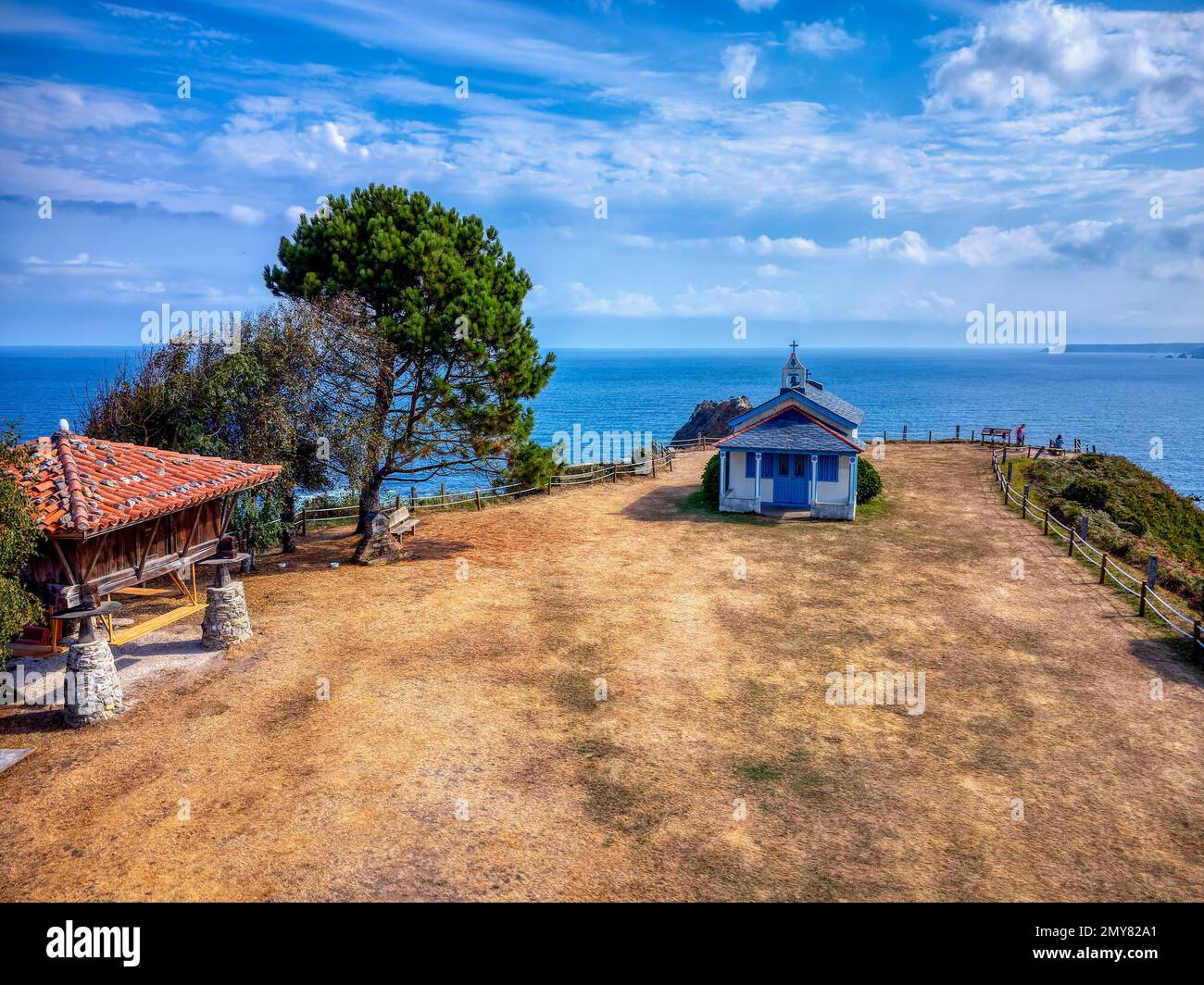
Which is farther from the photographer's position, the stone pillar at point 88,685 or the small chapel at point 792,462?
the small chapel at point 792,462

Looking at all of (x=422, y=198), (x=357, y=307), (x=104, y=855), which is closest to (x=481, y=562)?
(x=357, y=307)

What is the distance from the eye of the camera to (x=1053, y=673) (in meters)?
15.8

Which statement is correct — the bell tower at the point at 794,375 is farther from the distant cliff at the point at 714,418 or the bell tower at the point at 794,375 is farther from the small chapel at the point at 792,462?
the distant cliff at the point at 714,418

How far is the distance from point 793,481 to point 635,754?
66.8 feet

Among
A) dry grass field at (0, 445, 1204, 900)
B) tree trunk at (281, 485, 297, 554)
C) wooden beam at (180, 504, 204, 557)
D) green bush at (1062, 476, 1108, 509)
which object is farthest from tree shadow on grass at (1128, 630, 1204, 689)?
tree trunk at (281, 485, 297, 554)

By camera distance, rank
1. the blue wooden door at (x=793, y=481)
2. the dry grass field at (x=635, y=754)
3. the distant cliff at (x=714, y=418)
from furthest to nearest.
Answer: the distant cliff at (x=714, y=418)
the blue wooden door at (x=793, y=481)
the dry grass field at (x=635, y=754)

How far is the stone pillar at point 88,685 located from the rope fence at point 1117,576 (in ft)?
74.0

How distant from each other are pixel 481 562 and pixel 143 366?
39.0 feet

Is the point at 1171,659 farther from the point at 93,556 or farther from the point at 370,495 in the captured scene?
the point at 370,495

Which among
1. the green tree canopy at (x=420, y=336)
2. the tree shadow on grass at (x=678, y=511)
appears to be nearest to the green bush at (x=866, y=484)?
the tree shadow on grass at (x=678, y=511)

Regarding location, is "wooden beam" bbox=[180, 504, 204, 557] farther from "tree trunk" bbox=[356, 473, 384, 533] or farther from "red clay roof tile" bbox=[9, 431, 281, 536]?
"tree trunk" bbox=[356, 473, 384, 533]

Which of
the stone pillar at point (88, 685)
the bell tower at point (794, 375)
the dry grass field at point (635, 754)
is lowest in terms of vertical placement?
the dry grass field at point (635, 754)

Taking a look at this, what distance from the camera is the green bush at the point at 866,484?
1250 inches

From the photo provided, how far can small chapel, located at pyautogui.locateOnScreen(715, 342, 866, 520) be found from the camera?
97.3ft
